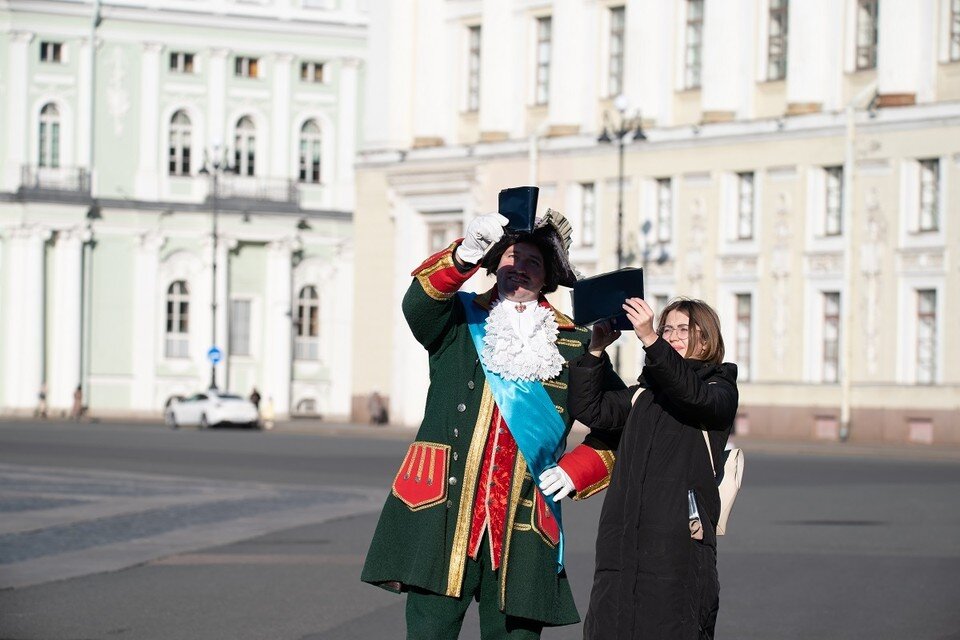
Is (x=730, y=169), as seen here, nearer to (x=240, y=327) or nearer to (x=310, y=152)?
(x=310, y=152)

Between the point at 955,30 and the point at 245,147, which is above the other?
the point at 955,30

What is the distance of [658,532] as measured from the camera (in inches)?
296

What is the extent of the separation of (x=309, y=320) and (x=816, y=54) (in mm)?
35699

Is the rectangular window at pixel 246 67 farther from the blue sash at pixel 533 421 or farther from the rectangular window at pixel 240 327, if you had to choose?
the blue sash at pixel 533 421

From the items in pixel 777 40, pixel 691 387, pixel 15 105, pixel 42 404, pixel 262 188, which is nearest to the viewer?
pixel 691 387

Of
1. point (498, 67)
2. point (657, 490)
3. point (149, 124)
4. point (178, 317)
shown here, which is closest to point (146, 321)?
point (178, 317)

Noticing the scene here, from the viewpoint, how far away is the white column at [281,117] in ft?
275

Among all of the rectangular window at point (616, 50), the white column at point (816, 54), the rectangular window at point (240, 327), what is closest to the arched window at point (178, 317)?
the rectangular window at point (240, 327)

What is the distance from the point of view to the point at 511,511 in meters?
7.60

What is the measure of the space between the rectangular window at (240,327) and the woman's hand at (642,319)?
76.4 metres

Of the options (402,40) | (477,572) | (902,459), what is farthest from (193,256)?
(477,572)

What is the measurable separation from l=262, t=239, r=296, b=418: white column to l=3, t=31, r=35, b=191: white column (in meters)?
10.5

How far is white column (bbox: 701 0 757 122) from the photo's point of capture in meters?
55.7

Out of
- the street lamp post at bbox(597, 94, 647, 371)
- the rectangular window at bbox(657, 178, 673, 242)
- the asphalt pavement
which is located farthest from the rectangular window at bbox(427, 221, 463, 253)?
the asphalt pavement
